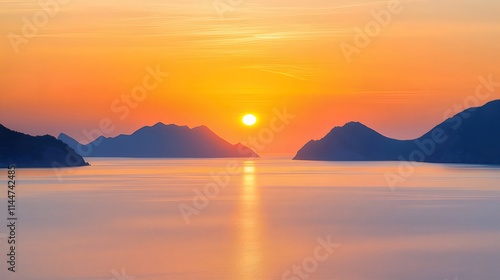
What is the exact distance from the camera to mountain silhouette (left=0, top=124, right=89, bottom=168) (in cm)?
13900

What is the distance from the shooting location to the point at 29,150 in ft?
469

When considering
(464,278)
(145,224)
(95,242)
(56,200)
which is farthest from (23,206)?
(464,278)

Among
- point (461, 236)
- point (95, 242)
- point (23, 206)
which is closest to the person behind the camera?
point (95, 242)

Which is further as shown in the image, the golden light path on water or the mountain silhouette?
the mountain silhouette

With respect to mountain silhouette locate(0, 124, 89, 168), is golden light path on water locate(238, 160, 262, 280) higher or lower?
lower

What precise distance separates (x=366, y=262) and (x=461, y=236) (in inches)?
355

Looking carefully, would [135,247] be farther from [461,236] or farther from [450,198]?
[450,198]

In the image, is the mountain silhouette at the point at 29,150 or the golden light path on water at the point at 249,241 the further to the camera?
the mountain silhouette at the point at 29,150

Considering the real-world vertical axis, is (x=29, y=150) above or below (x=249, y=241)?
above

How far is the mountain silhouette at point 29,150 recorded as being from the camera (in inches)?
5472

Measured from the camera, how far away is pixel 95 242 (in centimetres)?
2912

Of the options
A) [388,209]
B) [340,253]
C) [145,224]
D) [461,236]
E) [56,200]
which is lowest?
[340,253]

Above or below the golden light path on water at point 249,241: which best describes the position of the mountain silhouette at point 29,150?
above

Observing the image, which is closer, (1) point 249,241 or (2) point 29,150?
(1) point 249,241
